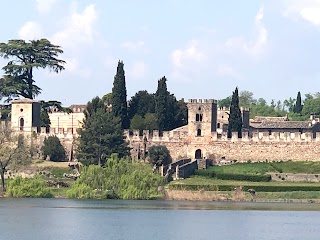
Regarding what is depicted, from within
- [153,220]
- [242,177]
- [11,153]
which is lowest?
[153,220]

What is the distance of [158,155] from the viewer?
82.1 metres

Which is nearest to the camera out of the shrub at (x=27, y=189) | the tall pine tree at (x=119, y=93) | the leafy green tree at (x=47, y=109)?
the shrub at (x=27, y=189)

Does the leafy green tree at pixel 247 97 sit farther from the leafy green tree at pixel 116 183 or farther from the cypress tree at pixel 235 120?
the leafy green tree at pixel 116 183

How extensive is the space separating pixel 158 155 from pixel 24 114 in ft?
30.8

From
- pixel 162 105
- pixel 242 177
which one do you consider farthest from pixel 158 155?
pixel 242 177

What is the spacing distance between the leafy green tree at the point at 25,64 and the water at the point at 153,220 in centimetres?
2071

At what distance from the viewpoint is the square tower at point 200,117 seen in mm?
84062

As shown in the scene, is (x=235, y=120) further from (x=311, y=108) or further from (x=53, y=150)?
(x=311, y=108)

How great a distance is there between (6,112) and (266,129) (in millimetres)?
18230

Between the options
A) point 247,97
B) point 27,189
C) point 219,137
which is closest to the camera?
point 27,189

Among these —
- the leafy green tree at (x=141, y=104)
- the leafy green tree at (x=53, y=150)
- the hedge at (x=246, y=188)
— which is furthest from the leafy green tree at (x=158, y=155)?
the hedge at (x=246, y=188)

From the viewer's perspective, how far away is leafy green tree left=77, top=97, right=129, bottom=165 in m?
78.6

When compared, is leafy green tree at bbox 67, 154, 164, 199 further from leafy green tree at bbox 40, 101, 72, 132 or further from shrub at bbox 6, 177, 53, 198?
leafy green tree at bbox 40, 101, 72, 132

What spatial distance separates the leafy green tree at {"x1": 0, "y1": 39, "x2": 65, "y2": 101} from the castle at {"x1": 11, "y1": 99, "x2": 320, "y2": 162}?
9.62 feet
